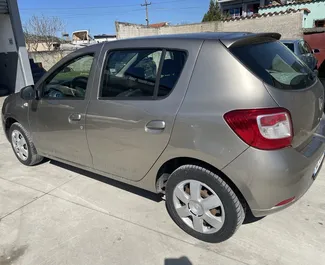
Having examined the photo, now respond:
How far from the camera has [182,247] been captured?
2.40m

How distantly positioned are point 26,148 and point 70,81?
4.53 ft

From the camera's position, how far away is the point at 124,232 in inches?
103

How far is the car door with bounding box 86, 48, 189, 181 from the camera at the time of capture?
7.59 feet

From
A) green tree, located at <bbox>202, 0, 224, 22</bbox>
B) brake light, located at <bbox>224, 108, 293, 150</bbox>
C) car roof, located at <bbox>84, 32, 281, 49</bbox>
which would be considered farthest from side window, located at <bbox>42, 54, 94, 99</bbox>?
green tree, located at <bbox>202, 0, 224, 22</bbox>

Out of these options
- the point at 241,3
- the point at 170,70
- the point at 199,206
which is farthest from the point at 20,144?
the point at 241,3

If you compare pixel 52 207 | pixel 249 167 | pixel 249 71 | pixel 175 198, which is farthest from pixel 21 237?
pixel 249 71

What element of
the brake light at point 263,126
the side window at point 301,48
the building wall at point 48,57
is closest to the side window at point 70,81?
the brake light at point 263,126

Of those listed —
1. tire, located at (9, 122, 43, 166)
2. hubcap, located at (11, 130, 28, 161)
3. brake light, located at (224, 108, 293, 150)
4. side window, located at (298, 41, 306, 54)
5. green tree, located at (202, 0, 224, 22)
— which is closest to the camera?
brake light, located at (224, 108, 293, 150)

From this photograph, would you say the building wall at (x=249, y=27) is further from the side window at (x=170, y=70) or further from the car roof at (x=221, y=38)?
the side window at (x=170, y=70)

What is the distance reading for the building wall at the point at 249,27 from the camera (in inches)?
599

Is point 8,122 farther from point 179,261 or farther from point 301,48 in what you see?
point 301,48

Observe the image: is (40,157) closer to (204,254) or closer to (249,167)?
(204,254)

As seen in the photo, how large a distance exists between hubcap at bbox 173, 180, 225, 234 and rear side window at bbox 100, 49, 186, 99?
31.8 inches

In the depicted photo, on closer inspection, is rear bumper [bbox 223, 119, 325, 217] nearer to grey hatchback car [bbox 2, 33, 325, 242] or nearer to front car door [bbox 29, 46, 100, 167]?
grey hatchback car [bbox 2, 33, 325, 242]
